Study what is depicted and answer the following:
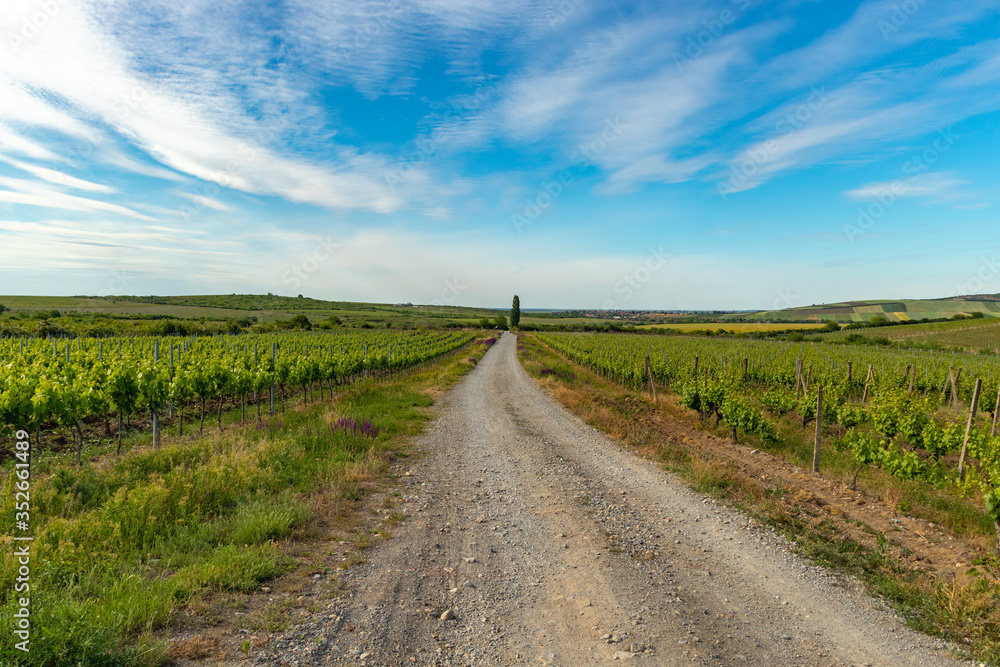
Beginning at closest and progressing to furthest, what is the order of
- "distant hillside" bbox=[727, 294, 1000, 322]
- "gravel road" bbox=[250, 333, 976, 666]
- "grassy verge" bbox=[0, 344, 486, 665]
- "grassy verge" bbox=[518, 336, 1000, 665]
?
"grassy verge" bbox=[0, 344, 486, 665] → "gravel road" bbox=[250, 333, 976, 666] → "grassy verge" bbox=[518, 336, 1000, 665] → "distant hillside" bbox=[727, 294, 1000, 322]

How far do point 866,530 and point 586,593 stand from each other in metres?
5.08

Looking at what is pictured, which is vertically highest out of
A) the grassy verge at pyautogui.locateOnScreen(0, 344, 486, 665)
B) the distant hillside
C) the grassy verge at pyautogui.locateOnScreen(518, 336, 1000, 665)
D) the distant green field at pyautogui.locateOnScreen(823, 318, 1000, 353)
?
the distant hillside

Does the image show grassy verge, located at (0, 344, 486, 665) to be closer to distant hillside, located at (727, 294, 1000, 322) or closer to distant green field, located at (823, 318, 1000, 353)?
distant green field, located at (823, 318, 1000, 353)

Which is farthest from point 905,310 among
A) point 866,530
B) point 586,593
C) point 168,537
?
point 168,537

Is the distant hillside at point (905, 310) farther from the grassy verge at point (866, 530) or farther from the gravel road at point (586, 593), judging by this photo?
the gravel road at point (586, 593)

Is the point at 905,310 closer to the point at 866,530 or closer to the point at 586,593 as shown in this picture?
the point at 866,530

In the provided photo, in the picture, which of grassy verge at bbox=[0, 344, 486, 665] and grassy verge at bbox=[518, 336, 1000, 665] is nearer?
grassy verge at bbox=[0, 344, 486, 665]

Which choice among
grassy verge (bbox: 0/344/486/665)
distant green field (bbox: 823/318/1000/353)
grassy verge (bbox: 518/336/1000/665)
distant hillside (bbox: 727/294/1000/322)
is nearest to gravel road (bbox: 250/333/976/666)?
grassy verge (bbox: 518/336/1000/665)

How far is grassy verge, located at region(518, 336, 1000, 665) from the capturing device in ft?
14.3

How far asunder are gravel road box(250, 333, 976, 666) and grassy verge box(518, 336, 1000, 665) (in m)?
0.32

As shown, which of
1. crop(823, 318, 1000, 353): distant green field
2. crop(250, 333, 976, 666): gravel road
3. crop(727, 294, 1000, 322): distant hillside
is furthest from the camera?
crop(727, 294, 1000, 322): distant hillside

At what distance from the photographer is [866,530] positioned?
22.2 ft

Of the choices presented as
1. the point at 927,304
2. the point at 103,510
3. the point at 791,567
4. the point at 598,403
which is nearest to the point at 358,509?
the point at 103,510

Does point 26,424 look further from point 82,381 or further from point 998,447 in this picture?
point 998,447
